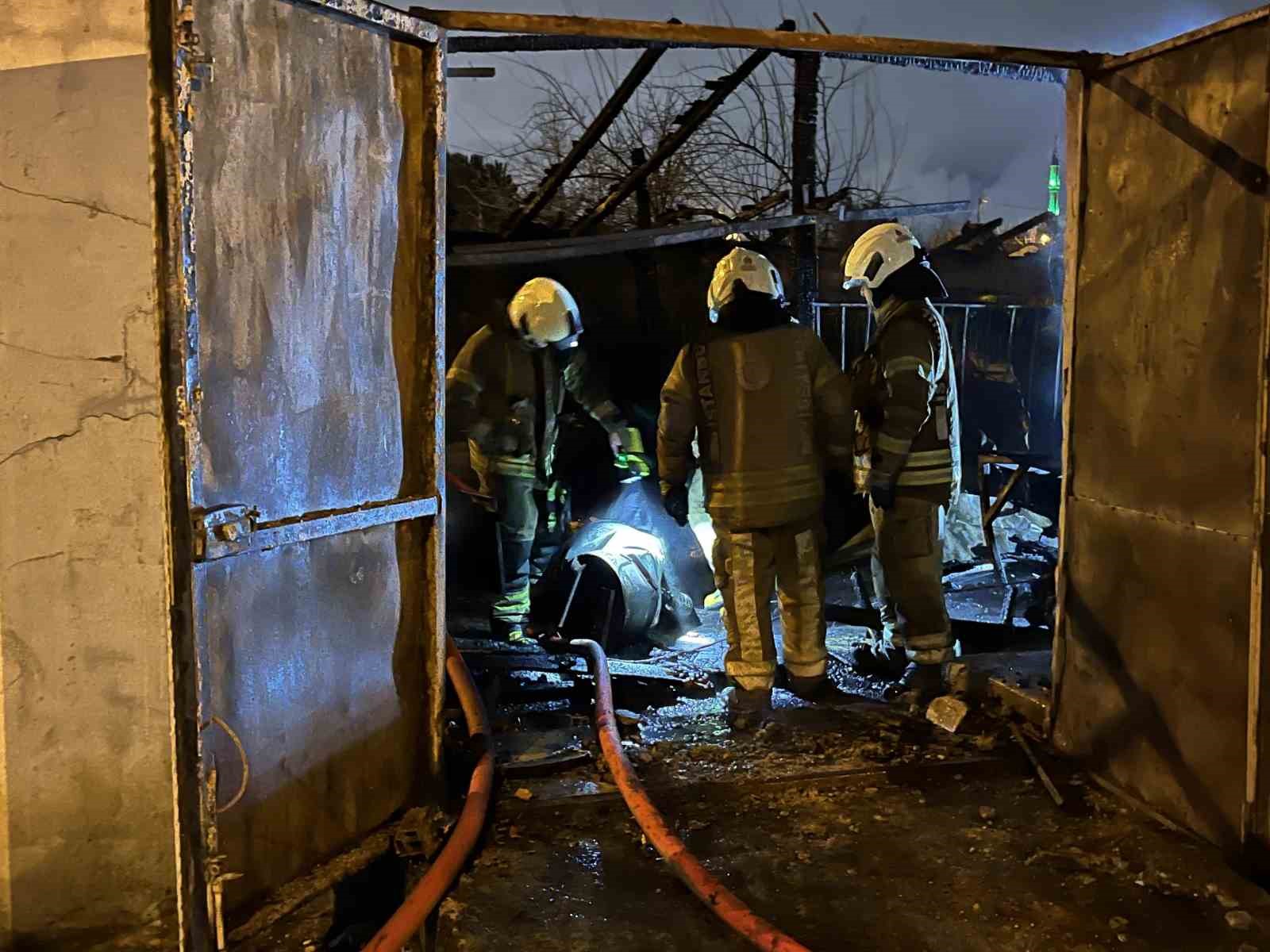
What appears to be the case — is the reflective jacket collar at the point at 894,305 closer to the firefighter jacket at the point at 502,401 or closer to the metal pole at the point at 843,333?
the firefighter jacket at the point at 502,401

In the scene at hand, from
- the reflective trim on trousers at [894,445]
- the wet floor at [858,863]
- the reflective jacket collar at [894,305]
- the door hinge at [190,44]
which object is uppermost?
the door hinge at [190,44]

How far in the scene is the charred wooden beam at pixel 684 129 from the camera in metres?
7.93

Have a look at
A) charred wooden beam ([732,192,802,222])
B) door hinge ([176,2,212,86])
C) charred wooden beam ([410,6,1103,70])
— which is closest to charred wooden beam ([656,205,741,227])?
charred wooden beam ([732,192,802,222])

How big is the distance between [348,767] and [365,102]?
206 cm

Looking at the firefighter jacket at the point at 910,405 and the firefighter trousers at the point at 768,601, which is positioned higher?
the firefighter jacket at the point at 910,405

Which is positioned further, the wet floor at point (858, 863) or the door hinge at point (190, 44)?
the wet floor at point (858, 863)

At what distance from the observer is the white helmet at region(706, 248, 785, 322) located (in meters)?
4.56

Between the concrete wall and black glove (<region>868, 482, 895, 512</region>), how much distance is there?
320cm

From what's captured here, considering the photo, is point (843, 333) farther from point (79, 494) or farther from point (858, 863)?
point (79, 494)

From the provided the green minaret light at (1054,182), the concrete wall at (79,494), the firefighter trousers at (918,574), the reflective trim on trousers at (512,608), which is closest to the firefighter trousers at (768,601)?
the firefighter trousers at (918,574)

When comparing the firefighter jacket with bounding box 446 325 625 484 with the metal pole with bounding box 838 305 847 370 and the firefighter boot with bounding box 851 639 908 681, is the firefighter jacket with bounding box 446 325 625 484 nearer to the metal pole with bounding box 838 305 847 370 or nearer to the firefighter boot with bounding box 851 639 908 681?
the firefighter boot with bounding box 851 639 908 681

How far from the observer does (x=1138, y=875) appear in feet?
9.66

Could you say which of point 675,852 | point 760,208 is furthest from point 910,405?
point 760,208

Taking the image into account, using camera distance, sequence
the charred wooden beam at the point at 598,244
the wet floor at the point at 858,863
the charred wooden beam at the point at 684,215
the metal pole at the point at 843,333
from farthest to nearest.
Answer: the charred wooden beam at the point at 684,215
the metal pole at the point at 843,333
the charred wooden beam at the point at 598,244
the wet floor at the point at 858,863
